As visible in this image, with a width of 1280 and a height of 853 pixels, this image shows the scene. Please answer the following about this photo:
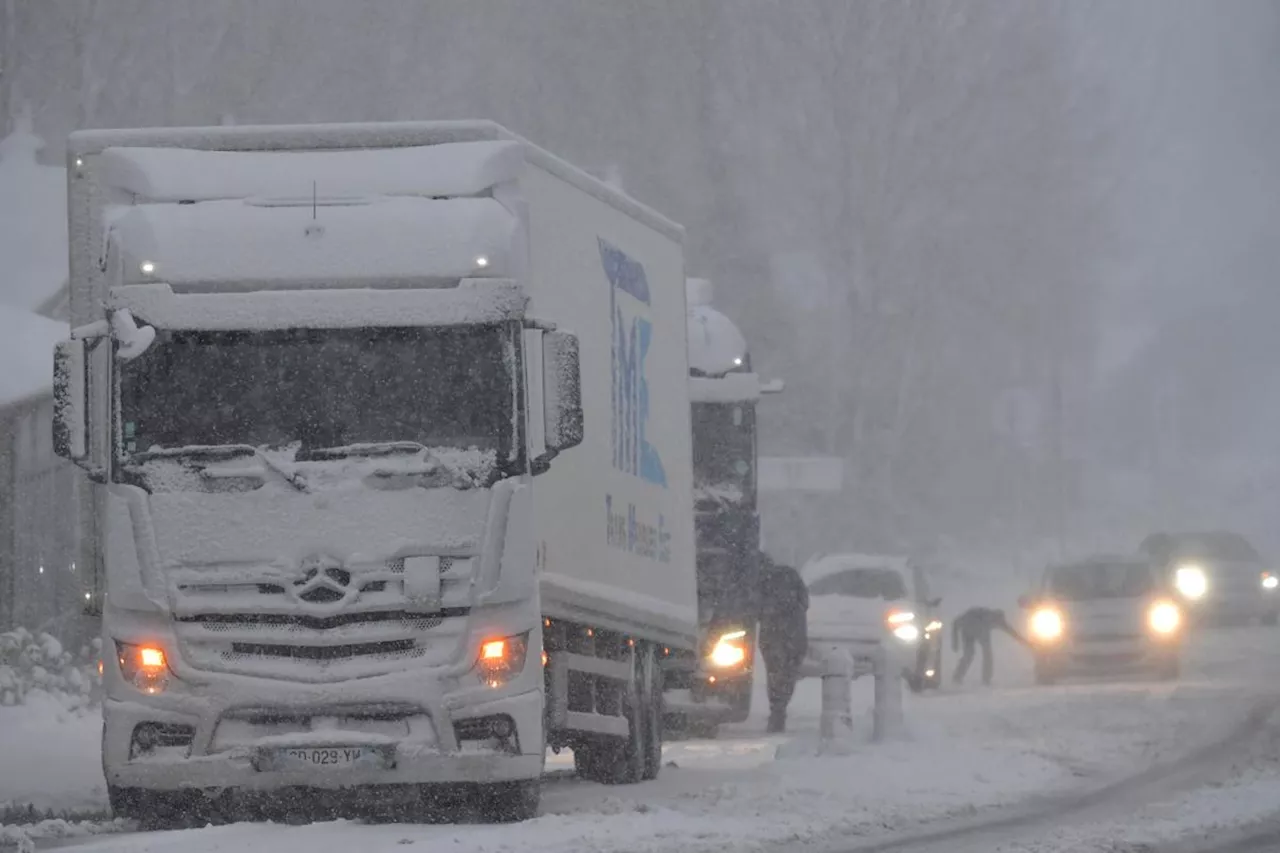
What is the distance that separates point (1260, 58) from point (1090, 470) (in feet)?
97.3

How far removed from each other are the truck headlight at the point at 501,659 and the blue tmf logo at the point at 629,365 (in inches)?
120

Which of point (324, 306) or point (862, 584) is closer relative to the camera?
point (324, 306)

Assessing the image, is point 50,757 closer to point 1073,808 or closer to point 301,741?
point 301,741

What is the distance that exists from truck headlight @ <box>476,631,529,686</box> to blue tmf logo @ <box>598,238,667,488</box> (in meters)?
3.06

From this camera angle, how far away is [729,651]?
2016 cm

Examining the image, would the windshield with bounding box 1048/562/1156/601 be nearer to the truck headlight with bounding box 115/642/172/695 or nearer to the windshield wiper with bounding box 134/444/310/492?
the windshield wiper with bounding box 134/444/310/492

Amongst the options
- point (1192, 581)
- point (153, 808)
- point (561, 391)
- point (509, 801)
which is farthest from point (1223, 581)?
point (153, 808)

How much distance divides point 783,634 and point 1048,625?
616 cm

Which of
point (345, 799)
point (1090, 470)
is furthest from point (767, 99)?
point (345, 799)

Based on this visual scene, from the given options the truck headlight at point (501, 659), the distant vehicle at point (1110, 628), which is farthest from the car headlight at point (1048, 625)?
the truck headlight at point (501, 659)

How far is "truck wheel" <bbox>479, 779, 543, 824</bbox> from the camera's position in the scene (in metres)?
12.3

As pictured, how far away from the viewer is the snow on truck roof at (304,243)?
12.1 m

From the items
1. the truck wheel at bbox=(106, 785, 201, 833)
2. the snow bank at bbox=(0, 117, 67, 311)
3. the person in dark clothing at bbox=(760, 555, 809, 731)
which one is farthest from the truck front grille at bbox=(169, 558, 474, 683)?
the snow bank at bbox=(0, 117, 67, 311)

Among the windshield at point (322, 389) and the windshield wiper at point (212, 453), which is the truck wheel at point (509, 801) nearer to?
the windshield at point (322, 389)
